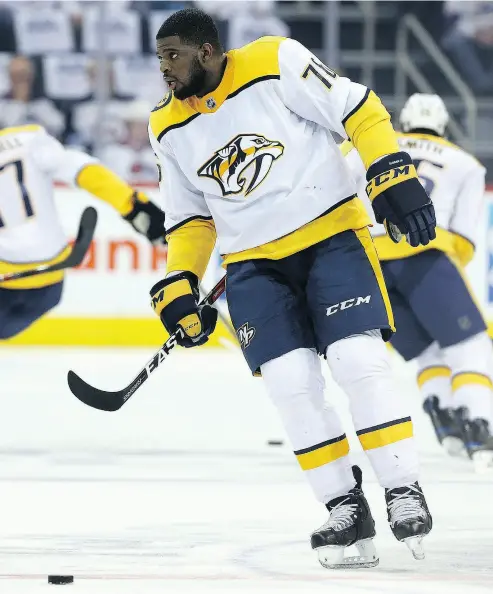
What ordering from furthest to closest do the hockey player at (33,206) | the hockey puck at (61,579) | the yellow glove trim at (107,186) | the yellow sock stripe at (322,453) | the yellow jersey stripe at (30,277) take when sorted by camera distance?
the yellow jersey stripe at (30,277) → the hockey player at (33,206) → the yellow glove trim at (107,186) → the yellow sock stripe at (322,453) → the hockey puck at (61,579)

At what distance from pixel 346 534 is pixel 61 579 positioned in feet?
1.88

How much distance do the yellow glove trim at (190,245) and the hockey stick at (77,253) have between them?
2167 millimetres

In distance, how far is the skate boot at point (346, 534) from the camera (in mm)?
2629

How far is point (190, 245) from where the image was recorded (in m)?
2.95

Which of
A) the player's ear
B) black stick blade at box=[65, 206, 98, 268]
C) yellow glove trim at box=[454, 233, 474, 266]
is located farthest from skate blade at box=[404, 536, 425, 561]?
black stick blade at box=[65, 206, 98, 268]

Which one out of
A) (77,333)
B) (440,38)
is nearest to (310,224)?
(77,333)

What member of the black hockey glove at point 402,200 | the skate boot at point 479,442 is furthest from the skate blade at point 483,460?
the black hockey glove at point 402,200

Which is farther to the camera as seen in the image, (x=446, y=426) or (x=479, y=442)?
(x=446, y=426)

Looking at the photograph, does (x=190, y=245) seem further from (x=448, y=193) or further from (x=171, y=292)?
(x=448, y=193)

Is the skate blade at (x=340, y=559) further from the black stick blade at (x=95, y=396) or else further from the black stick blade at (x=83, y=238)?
the black stick blade at (x=83, y=238)

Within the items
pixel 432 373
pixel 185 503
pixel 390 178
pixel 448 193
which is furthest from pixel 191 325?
pixel 432 373

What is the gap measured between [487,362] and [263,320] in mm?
1997

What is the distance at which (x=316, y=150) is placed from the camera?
9.18 ft

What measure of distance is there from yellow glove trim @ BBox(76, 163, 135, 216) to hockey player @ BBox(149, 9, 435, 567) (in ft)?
6.57
